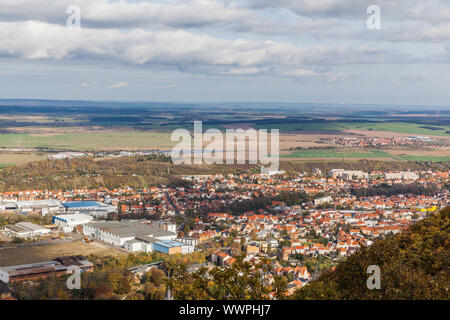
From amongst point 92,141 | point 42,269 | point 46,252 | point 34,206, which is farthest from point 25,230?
point 92,141

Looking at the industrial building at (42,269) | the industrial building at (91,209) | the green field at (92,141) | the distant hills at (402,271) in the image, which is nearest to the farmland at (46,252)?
the industrial building at (42,269)

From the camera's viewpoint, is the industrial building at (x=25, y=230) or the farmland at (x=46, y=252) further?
the industrial building at (x=25, y=230)

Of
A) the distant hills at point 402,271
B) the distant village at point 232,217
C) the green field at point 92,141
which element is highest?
the distant hills at point 402,271

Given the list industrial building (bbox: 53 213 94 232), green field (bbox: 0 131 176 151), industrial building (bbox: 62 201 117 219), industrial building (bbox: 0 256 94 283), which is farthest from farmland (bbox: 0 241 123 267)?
green field (bbox: 0 131 176 151)

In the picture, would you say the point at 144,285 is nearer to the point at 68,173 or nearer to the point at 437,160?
the point at 68,173

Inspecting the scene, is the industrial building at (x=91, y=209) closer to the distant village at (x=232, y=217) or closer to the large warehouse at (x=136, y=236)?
the distant village at (x=232, y=217)
